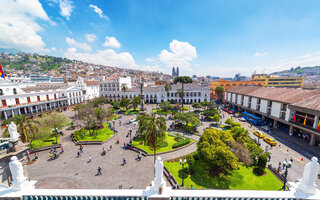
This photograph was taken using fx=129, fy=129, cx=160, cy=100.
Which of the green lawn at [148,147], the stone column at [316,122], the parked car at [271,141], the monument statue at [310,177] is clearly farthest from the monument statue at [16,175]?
the stone column at [316,122]

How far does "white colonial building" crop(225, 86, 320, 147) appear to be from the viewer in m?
25.5

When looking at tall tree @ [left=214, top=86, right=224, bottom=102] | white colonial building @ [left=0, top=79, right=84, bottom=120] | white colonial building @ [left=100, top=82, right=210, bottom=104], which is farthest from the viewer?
tall tree @ [left=214, top=86, right=224, bottom=102]

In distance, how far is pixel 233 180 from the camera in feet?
51.2

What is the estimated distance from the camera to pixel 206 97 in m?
68.3

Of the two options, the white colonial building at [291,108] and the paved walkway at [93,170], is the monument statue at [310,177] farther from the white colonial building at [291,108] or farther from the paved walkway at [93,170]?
the white colonial building at [291,108]

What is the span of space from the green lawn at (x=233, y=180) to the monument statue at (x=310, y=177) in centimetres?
1161

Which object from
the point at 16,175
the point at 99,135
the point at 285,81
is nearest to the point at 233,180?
the point at 16,175

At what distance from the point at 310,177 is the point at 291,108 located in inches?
1333

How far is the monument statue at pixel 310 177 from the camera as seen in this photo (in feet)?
15.9

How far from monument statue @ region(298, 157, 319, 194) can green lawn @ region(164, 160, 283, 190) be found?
11.6 m

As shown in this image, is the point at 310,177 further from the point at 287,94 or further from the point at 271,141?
the point at 287,94

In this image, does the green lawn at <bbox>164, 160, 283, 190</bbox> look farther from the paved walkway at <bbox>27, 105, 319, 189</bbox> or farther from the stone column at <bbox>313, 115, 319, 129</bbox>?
the stone column at <bbox>313, 115, 319, 129</bbox>

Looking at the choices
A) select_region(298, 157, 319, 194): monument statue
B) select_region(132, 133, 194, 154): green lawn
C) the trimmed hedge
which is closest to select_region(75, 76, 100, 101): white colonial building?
select_region(132, 133, 194, 154): green lawn

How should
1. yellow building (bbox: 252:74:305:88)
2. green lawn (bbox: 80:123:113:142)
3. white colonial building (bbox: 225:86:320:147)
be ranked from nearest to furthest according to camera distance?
white colonial building (bbox: 225:86:320:147), green lawn (bbox: 80:123:113:142), yellow building (bbox: 252:74:305:88)
